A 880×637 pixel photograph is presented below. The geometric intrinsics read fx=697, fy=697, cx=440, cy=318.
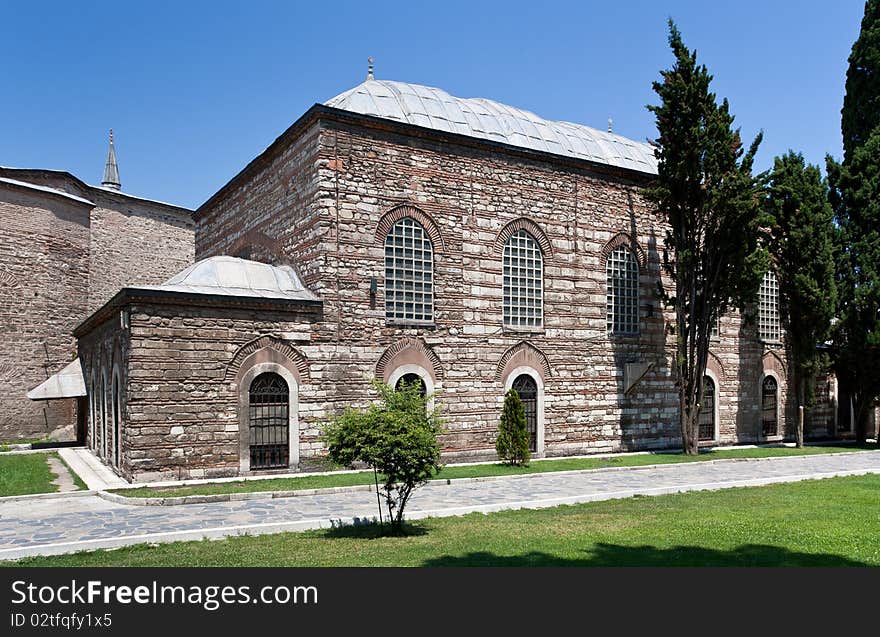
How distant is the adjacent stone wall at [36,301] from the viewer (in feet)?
75.8

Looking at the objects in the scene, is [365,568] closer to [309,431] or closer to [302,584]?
[302,584]

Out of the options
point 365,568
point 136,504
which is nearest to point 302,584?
point 365,568

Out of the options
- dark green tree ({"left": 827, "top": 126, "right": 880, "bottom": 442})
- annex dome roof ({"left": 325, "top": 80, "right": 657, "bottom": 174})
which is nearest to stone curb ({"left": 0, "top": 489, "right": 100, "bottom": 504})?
annex dome roof ({"left": 325, "top": 80, "right": 657, "bottom": 174})

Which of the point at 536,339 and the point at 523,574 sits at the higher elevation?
the point at 536,339

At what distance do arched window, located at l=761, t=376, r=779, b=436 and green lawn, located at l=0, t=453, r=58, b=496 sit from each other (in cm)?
1986

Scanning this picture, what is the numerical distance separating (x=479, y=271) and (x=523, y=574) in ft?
36.9

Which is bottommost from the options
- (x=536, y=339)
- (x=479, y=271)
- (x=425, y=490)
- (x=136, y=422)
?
(x=425, y=490)

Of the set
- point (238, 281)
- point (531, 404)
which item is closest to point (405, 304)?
point (238, 281)

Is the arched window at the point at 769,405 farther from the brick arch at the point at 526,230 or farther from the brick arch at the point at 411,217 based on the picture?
the brick arch at the point at 411,217

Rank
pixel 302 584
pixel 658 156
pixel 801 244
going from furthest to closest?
pixel 801 244 < pixel 658 156 < pixel 302 584

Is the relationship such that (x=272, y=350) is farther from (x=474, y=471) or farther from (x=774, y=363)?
(x=774, y=363)

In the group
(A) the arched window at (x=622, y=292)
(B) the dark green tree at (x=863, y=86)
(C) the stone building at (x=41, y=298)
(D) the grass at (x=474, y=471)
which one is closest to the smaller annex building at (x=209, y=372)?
(D) the grass at (x=474, y=471)

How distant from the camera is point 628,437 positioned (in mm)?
18703

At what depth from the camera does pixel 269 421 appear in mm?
13812
